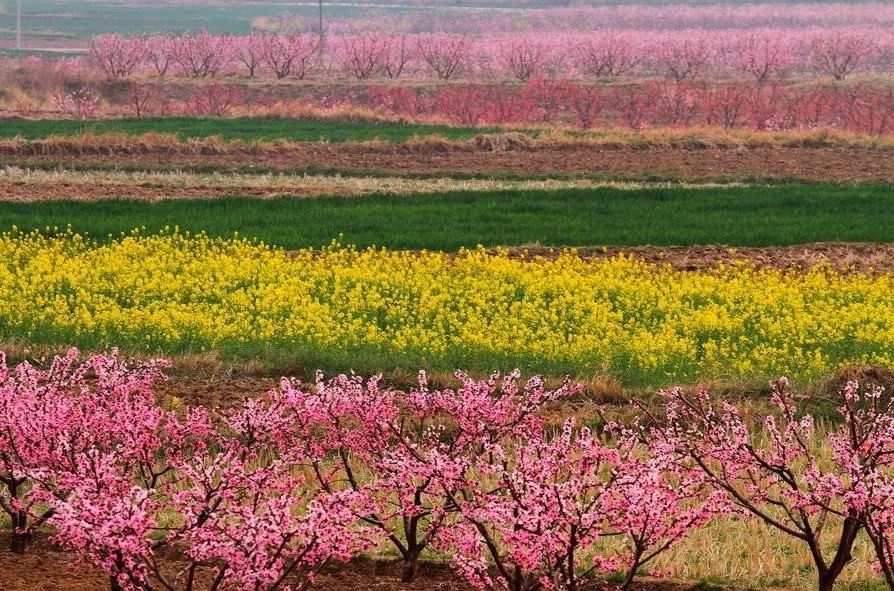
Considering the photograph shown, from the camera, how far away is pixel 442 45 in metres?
91.7

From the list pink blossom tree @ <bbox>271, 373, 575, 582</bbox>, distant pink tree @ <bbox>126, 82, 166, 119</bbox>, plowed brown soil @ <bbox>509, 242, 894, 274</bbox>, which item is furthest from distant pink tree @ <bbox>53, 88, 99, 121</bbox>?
pink blossom tree @ <bbox>271, 373, 575, 582</bbox>

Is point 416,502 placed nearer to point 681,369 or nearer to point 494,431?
point 494,431

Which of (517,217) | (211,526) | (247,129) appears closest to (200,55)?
(247,129)

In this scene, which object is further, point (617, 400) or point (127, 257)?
point (127, 257)

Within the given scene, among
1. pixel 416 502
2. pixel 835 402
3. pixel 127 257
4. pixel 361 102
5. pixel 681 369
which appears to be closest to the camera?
pixel 416 502

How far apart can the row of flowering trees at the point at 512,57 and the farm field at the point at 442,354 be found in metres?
24.0

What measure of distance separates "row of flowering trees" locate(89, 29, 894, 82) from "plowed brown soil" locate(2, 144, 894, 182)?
104ft

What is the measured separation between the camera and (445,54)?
3310 inches

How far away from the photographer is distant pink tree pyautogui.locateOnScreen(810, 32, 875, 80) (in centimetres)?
7962

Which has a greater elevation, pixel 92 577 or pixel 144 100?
pixel 92 577

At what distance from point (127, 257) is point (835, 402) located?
11583 mm

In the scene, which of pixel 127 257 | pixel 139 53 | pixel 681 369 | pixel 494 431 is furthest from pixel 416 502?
pixel 139 53

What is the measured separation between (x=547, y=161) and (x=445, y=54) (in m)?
44.9

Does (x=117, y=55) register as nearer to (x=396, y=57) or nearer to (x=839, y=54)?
(x=396, y=57)
